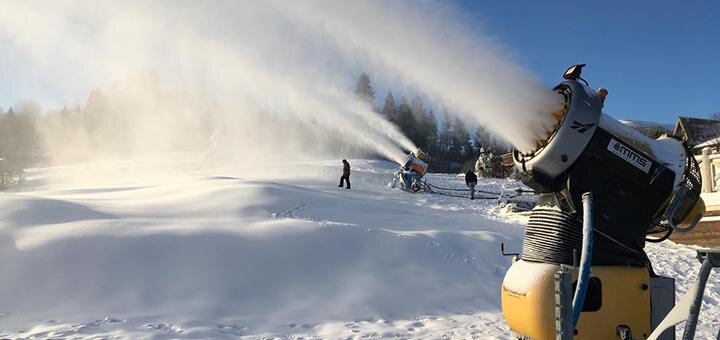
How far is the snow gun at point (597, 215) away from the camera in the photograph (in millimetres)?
3191

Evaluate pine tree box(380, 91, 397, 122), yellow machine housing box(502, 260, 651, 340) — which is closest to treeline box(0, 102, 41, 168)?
pine tree box(380, 91, 397, 122)

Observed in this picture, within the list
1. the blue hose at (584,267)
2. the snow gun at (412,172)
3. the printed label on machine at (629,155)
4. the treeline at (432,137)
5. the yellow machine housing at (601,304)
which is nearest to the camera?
the blue hose at (584,267)

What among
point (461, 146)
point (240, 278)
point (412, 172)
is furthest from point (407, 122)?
point (240, 278)

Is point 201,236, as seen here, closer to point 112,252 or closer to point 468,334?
point 112,252

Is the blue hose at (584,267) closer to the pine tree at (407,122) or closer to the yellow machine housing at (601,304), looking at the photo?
the yellow machine housing at (601,304)

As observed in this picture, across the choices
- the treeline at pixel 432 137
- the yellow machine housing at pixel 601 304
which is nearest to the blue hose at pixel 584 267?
the yellow machine housing at pixel 601 304

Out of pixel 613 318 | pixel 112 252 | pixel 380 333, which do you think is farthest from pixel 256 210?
pixel 613 318

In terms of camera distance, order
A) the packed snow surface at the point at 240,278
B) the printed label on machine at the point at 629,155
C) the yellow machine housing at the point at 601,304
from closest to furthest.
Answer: the yellow machine housing at the point at 601,304, the printed label on machine at the point at 629,155, the packed snow surface at the point at 240,278

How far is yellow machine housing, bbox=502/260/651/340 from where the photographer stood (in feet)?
10.4

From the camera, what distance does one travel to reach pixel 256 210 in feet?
42.1

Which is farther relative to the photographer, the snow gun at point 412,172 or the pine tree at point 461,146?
the pine tree at point 461,146

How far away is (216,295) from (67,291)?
6.33 feet

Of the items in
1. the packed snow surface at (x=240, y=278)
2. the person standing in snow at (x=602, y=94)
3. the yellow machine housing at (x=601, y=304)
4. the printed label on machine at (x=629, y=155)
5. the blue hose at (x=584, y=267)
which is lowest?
the packed snow surface at (x=240, y=278)

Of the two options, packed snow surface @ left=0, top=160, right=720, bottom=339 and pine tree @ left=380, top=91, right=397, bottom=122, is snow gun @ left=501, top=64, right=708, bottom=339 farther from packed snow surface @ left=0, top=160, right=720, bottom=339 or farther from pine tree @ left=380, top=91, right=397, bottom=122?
pine tree @ left=380, top=91, right=397, bottom=122
